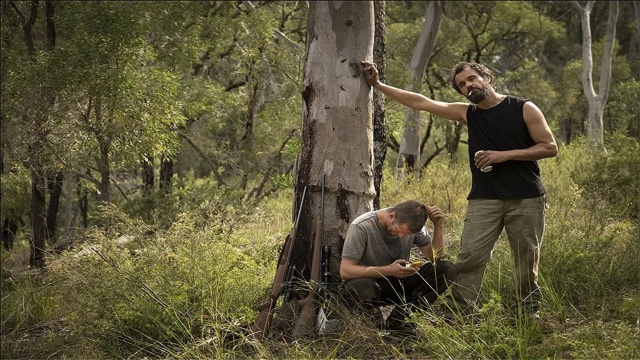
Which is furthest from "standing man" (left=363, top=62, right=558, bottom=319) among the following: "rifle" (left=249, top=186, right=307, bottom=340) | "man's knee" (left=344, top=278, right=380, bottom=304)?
"rifle" (left=249, top=186, right=307, bottom=340)

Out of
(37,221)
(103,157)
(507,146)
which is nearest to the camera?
(507,146)

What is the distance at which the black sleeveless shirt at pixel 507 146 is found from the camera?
240 inches

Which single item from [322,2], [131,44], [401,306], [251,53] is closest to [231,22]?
[251,53]

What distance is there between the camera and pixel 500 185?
6.18 metres

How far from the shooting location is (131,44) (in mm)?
12289

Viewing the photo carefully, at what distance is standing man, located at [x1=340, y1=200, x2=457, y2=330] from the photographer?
243 inches

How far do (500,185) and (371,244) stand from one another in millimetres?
974

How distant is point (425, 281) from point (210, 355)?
1507 mm

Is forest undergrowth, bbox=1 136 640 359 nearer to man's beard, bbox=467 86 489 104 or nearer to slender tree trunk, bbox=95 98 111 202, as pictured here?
man's beard, bbox=467 86 489 104

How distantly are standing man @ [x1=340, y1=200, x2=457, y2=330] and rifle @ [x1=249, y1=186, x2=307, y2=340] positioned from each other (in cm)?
48

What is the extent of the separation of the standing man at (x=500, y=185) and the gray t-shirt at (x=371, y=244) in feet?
1.53

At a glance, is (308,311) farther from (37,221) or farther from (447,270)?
(37,221)

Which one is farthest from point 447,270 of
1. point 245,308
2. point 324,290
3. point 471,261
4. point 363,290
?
point 245,308

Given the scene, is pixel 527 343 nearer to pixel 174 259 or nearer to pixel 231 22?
pixel 174 259
